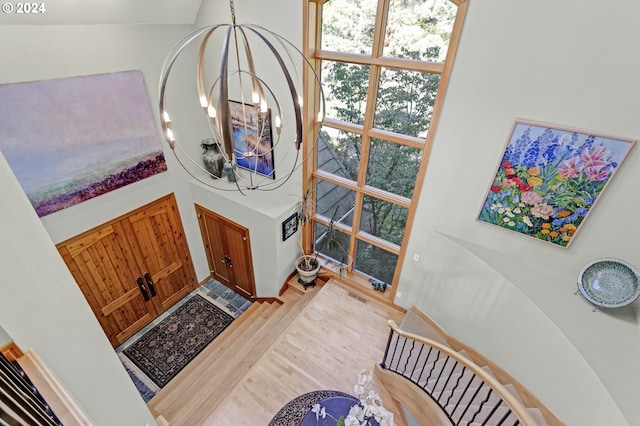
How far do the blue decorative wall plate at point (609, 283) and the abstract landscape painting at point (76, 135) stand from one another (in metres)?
5.97

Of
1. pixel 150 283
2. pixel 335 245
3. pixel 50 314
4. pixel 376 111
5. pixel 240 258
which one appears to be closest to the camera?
pixel 50 314

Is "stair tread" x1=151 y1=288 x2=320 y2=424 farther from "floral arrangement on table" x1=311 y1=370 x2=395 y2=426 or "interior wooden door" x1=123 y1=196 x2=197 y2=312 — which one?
"floral arrangement on table" x1=311 y1=370 x2=395 y2=426

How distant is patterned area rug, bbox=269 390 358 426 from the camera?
12.3ft

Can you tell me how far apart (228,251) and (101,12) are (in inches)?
160

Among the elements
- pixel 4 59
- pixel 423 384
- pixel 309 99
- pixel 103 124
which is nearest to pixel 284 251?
pixel 309 99

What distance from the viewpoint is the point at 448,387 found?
3930 mm

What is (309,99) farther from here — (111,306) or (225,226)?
(111,306)

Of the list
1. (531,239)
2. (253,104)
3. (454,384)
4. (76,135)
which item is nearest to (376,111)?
(253,104)

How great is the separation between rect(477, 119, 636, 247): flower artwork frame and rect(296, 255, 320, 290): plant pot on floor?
3.02 metres

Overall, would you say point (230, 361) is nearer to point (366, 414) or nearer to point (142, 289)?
point (142, 289)

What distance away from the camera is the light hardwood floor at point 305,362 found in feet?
12.9

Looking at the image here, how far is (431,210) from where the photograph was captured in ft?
13.6

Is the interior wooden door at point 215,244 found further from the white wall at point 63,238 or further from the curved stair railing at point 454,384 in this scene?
the curved stair railing at point 454,384

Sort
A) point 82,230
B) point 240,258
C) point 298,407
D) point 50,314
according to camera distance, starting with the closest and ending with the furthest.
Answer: point 50,314 → point 298,407 → point 82,230 → point 240,258
